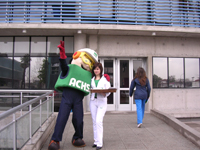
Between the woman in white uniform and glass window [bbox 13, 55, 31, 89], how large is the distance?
20.0ft

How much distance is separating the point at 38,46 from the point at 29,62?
89 centimetres

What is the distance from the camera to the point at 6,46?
9.84 m

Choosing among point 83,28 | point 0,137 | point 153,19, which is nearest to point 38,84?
point 83,28

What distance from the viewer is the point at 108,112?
368 inches

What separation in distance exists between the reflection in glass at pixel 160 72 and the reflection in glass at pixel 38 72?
17.7 ft

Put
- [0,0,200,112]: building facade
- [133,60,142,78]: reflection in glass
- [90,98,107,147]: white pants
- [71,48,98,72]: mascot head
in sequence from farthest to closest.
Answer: [133,60,142,78]: reflection in glass, [0,0,200,112]: building facade, [71,48,98,72]: mascot head, [90,98,107,147]: white pants

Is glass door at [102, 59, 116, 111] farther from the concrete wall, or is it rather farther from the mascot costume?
the mascot costume

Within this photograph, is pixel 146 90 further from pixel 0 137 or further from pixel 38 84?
pixel 38 84

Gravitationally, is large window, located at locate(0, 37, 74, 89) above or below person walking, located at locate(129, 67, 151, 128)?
above

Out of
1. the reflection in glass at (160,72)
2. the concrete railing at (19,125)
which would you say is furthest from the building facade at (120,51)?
the concrete railing at (19,125)

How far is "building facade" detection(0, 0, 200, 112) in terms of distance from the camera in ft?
31.3

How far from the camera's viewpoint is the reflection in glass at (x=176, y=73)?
1014 cm

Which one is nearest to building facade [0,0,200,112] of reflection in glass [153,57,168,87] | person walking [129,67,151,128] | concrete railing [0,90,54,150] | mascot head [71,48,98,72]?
reflection in glass [153,57,168,87]

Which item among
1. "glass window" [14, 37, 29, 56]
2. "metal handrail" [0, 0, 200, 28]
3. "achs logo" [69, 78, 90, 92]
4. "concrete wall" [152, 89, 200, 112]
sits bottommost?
"concrete wall" [152, 89, 200, 112]
